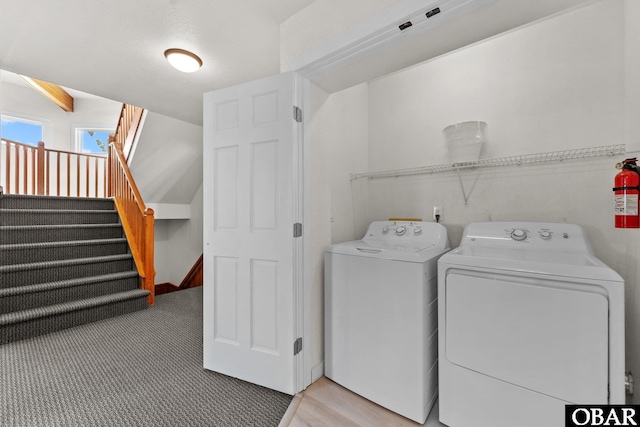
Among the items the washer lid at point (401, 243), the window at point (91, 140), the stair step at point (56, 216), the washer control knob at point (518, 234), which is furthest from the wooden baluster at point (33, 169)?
the washer control knob at point (518, 234)

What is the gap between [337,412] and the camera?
1.55 metres

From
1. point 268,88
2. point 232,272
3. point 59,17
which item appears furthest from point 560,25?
point 59,17

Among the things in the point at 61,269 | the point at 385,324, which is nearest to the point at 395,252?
the point at 385,324

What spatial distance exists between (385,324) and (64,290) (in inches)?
128

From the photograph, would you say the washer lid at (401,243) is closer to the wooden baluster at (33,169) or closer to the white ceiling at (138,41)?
the white ceiling at (138,41)

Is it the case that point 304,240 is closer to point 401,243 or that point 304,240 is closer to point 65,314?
point 401,243

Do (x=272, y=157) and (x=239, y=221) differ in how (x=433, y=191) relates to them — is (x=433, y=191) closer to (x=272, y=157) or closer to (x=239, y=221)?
(x=272, y=157)

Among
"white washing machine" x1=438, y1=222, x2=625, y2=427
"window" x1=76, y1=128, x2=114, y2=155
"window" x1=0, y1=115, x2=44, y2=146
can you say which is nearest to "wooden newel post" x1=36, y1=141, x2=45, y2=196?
"window" x1=0, y1=115, x2=44, y2=146

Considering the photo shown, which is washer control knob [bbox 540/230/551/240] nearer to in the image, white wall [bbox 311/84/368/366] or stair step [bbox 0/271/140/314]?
white wall [bbox 311/84/368/366]

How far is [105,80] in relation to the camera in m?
2.68

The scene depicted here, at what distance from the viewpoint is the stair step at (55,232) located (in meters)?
2.92

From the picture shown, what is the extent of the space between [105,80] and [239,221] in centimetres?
227

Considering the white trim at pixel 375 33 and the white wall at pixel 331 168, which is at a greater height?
the white trim at pixel 375 33

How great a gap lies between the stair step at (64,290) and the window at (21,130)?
3.60 m
